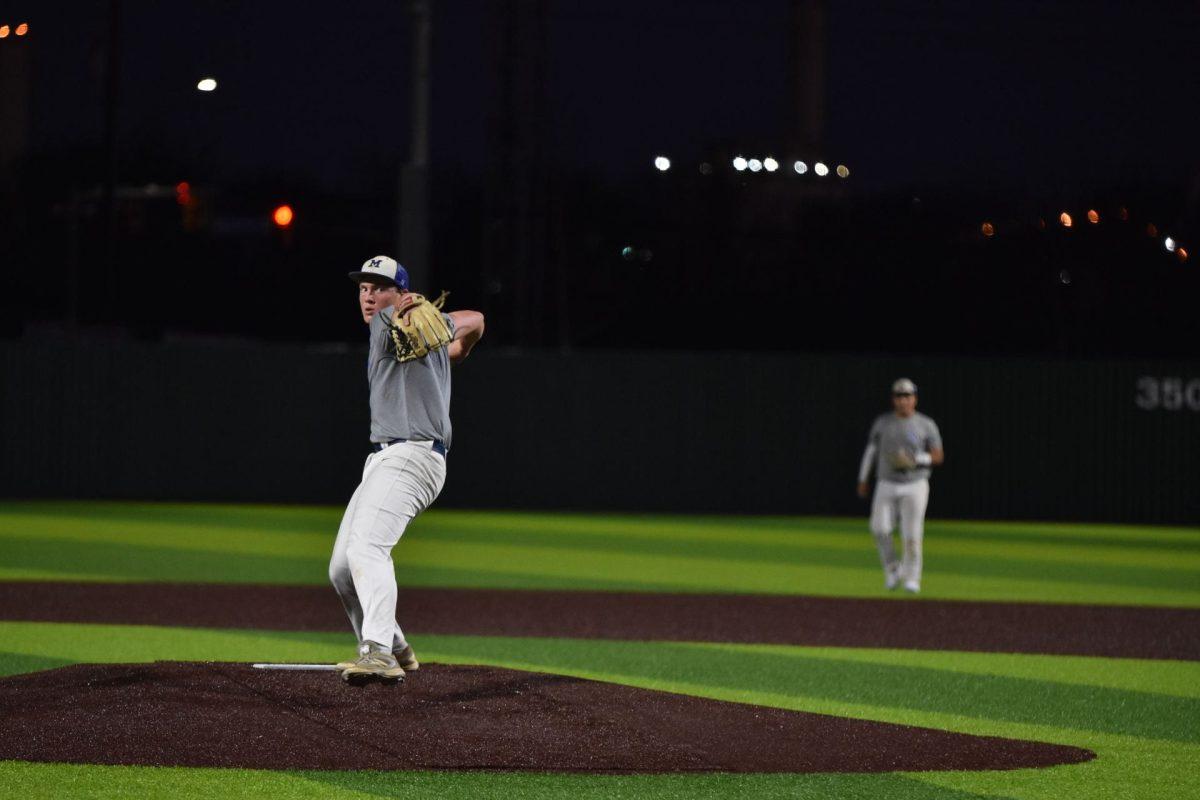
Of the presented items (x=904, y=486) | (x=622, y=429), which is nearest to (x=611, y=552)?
(x=904, y=486)

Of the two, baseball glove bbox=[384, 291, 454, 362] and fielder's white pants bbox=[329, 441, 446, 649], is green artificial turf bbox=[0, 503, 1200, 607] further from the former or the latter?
baseball glove bbox=[384, 291, 454, 362]

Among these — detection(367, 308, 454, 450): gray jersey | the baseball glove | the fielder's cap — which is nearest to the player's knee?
detection(367, 308, 454, 450): gray jersey

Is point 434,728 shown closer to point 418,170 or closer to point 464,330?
point 464,330

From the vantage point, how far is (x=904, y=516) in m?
16.1

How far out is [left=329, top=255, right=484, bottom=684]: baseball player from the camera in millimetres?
8383

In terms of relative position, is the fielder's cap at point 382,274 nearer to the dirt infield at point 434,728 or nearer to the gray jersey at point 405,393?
the gray jersey at point 405,393

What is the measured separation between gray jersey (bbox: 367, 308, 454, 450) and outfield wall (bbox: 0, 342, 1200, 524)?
20.5 m

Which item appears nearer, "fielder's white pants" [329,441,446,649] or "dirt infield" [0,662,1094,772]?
"dirt infield" [0,662,1094,772]

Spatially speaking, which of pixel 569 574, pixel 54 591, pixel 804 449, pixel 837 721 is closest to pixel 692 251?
pixel 804 449

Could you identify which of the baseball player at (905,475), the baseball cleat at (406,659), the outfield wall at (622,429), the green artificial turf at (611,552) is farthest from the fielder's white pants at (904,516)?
the outfield wall at (622,429)

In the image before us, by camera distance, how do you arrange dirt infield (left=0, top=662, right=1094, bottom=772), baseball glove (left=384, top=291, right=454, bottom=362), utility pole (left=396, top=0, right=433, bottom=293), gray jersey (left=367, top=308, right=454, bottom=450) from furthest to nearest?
utility pole (left=396, top=0, right=433, bottom=293) < gray jersey (left=367, top=308, right=454, bottom=450) < baseball glove (left=384, top=291, right=454, bottom=362) < dirt infield (left=0, top=662, right=1094, bottom=772)

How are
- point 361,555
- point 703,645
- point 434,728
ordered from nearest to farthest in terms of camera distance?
1. point 434,728
2. point 361,555
3. point 703,645

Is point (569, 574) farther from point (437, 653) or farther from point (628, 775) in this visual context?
point (628, 775)

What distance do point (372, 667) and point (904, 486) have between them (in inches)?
349
